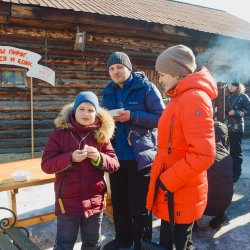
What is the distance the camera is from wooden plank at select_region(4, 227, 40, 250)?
7.74ft

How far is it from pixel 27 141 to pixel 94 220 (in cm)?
510

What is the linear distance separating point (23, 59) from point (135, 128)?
464cm

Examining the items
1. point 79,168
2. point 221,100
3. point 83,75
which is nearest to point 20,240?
point 79,168

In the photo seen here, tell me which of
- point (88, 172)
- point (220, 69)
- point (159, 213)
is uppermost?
point (220, 69)

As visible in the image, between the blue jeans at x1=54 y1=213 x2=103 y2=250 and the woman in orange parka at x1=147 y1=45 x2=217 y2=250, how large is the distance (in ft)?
1.90

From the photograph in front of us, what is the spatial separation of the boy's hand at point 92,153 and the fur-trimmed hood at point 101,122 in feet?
0.52

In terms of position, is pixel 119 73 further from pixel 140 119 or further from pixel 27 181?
pixel 27 181

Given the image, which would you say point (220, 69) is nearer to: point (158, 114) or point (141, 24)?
point (141, 24)

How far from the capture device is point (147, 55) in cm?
817

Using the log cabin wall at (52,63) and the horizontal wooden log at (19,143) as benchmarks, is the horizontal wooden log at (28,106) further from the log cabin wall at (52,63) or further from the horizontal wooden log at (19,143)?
the horizontal wooden log at (19,143)

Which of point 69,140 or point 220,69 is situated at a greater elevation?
point 220,69

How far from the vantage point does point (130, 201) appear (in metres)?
2.69

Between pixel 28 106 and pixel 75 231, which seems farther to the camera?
pixel 28 106

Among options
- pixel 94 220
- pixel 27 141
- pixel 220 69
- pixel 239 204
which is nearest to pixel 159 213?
pixel 94 220
